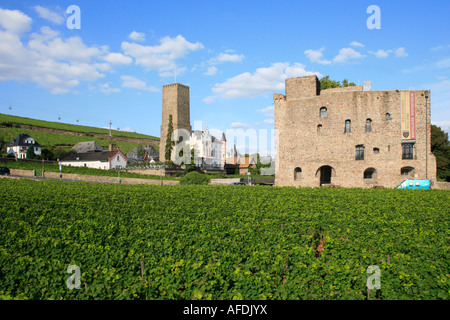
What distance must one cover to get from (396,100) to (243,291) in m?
33.3

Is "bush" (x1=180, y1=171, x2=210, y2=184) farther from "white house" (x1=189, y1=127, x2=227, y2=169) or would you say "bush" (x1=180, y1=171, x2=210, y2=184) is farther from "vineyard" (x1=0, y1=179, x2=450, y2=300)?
"white house" (x1=189, y1=127, x2=227, y2=169)

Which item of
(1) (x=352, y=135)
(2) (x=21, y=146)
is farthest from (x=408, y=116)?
(2) (x=21, y=146)

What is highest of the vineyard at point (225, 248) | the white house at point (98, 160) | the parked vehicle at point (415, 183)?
the white house at point (98, 160)

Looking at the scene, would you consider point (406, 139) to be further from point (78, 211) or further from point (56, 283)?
point (56, 283)

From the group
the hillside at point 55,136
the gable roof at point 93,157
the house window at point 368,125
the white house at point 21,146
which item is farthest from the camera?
the hillside at point 55,136

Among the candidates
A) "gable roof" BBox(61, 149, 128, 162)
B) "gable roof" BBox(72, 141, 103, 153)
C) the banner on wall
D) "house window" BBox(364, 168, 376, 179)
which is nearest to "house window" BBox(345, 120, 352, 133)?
"house window" BBox(364, 168, 376, 179)

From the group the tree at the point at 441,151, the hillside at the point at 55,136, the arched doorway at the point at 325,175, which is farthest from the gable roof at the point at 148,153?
the tree at the point at 441,151

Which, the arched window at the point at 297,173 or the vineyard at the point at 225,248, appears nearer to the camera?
the vineyard at the point at 225,248

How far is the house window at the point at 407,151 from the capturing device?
110ft

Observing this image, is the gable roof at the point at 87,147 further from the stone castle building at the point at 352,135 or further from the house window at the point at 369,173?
the house window at the point at 369,173

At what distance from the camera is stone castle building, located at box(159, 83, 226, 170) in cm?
7606

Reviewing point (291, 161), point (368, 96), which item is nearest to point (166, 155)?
point (291, 161)

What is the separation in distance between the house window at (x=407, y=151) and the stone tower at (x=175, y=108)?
171 feet

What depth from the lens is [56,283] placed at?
693 cm
